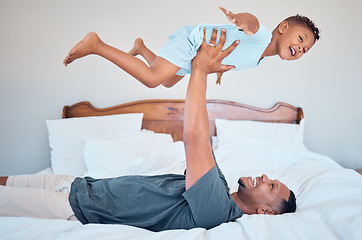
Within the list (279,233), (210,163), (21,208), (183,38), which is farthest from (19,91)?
(279,233)

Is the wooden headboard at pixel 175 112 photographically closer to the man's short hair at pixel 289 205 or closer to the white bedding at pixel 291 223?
the white bedding at pixel 291 223

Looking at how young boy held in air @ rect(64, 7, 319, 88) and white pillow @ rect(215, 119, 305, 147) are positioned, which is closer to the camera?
young boy held in air @ rect(64, 7, 319, 88)

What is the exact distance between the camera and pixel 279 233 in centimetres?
94

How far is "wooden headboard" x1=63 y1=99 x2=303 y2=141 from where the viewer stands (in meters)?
2.47

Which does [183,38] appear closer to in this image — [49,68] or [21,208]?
[21,208]

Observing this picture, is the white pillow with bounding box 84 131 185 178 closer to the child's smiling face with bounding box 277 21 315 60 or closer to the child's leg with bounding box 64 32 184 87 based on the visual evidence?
the child's leg with bounding box 64 32 184 87

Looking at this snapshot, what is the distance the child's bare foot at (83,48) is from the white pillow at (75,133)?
1214mm

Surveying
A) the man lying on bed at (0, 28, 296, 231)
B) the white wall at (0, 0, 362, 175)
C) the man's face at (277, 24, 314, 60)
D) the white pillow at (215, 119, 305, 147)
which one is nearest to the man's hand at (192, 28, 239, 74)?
the man lying on bed at (0, 28, 296, 231)

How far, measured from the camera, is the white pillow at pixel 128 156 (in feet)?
6.21

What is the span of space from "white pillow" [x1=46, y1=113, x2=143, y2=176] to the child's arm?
143 cm

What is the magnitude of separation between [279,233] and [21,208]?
934mm

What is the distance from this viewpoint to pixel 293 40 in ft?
4.48

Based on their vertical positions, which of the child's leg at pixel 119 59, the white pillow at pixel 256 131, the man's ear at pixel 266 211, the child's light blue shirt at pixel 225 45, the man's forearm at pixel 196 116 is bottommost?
the man's ear at pixel 266 211

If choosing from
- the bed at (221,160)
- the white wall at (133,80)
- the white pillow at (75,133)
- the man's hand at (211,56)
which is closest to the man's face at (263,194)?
the bed at (221,160)
